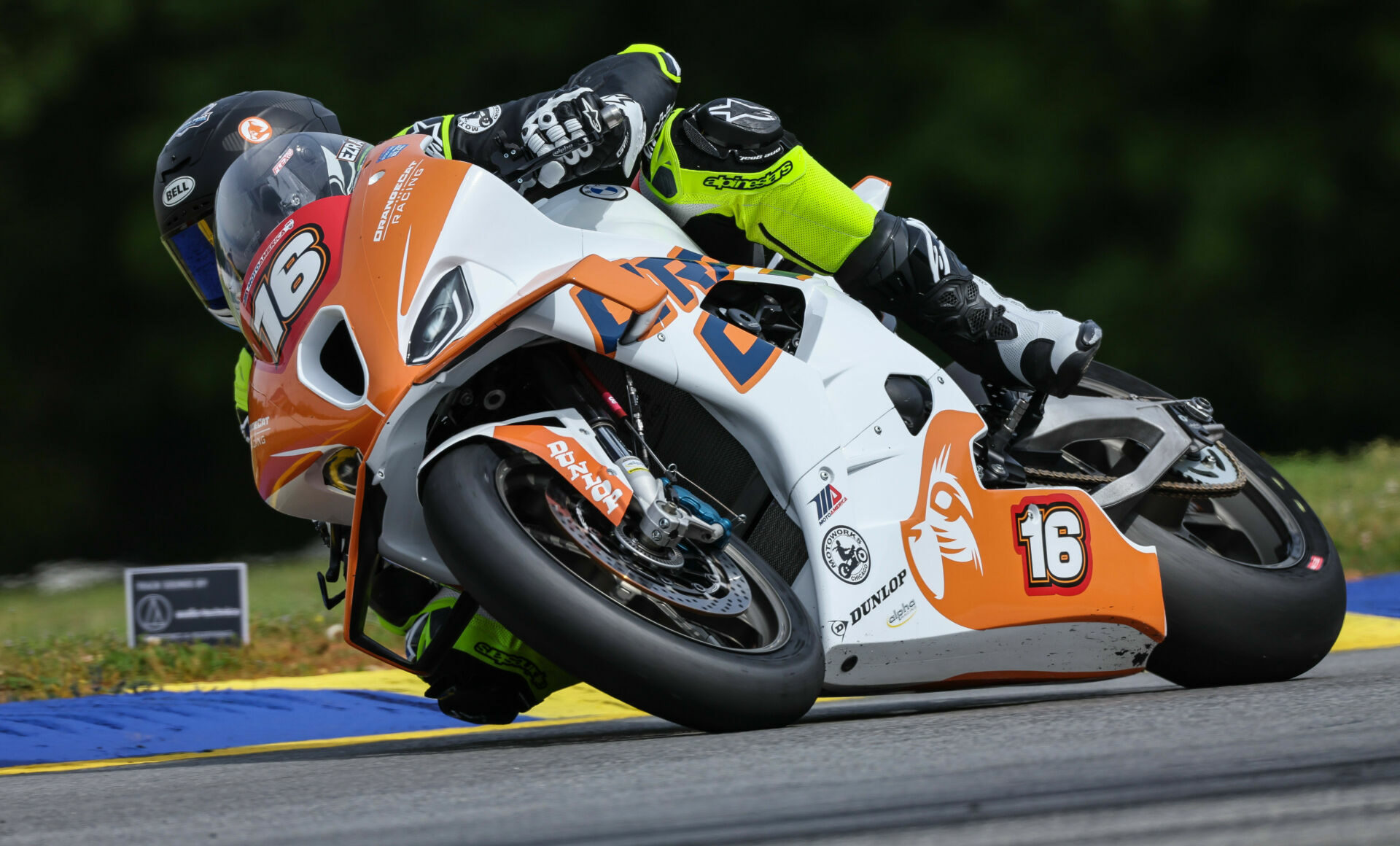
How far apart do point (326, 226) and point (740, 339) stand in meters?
0.75

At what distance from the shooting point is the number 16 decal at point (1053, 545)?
2812 mm

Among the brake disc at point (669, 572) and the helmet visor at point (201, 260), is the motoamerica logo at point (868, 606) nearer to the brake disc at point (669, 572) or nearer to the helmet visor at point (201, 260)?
the brake disc at point (669, 572)

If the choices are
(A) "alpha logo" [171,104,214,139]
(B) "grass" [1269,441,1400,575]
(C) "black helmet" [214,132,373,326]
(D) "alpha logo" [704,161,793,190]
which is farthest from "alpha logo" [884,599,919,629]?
(B) "grass" [1269,441,1400,575]

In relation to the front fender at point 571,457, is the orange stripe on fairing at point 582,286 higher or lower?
higher

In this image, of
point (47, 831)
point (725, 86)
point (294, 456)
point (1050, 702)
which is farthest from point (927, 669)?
point (725, 86)

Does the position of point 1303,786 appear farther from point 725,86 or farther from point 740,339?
point 725,86

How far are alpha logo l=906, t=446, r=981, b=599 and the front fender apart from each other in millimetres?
576

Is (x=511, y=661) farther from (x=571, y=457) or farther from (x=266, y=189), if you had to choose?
(x=266, y=189)

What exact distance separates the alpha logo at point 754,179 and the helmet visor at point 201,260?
40.1 inches

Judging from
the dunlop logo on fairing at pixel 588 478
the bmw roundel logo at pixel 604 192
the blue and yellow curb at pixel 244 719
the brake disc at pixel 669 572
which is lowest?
the blue and yellow curb at pixel 244 719

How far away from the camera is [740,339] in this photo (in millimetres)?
2705

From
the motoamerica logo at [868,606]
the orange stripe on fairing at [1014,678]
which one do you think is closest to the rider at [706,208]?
the orange stripe on fairing at [1014,678]

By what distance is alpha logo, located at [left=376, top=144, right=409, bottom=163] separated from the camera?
280cm

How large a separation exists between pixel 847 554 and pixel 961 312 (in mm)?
737
